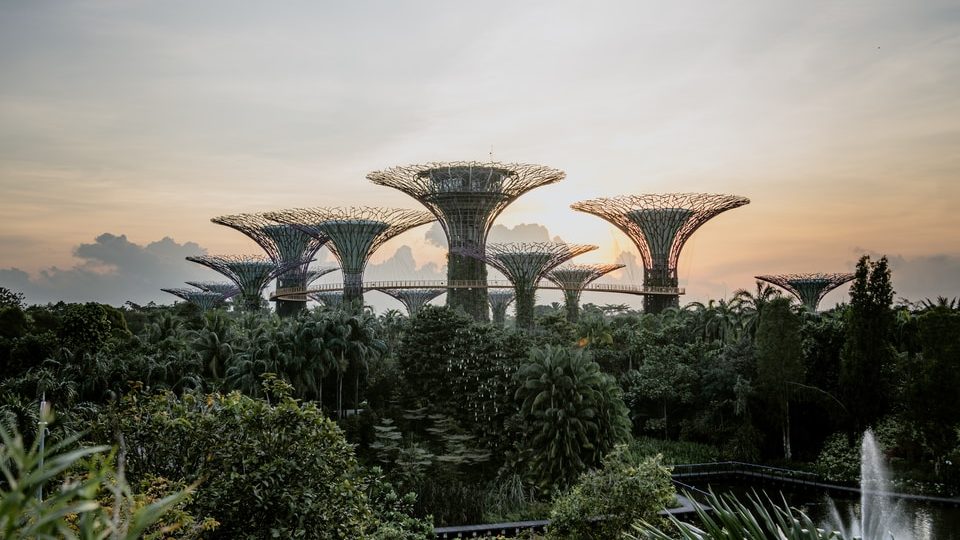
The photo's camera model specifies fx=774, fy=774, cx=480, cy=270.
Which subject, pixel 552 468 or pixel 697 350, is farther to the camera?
pixel 697 350

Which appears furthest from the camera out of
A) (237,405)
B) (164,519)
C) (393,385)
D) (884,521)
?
(393,385)

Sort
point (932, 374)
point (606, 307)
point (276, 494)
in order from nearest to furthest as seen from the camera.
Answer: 1. point (276, 494)
2. point (932, 374)
3. point (606, 307)

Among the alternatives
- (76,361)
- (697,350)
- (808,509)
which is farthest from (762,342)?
(76,361)

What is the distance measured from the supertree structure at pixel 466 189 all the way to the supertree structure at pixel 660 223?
258 inches

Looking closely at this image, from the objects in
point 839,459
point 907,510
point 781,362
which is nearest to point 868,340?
point 781,362

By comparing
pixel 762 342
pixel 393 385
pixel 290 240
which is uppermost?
pixel 290 240

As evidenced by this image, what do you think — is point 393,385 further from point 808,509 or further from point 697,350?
point 808,509

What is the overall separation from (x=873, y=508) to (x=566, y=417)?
9132 millimetres

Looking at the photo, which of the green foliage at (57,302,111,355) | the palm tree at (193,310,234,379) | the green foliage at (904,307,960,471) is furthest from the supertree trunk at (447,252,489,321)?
the green foliage at (904,307,960,471)

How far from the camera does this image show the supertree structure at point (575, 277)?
5625 centimetres

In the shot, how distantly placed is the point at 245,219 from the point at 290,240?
369 centimetres

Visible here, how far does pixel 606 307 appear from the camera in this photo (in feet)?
290

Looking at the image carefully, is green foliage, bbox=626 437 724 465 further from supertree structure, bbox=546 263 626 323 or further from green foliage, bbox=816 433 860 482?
supertree structure, bbox=546 263 626 323

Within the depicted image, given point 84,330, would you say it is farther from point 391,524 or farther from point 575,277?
point 575,277
